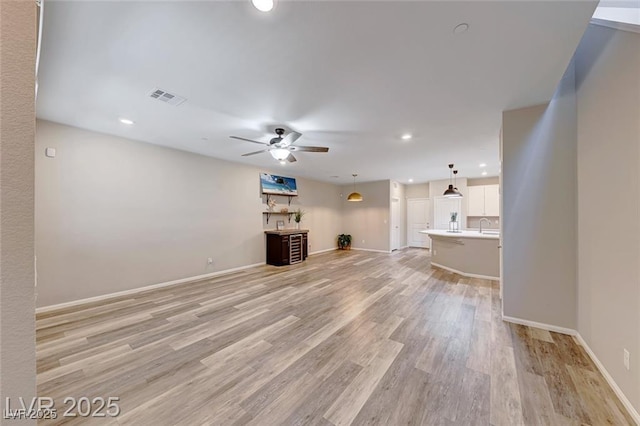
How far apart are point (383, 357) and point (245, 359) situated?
1.39 m

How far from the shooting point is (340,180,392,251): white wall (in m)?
8.63

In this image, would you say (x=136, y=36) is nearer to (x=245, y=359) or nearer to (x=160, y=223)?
(x=245, y=359)

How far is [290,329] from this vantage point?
285 centimetres

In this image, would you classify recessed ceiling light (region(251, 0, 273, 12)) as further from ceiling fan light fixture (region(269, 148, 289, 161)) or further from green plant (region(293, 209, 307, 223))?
green plant (region(293, 209, 307, 223))

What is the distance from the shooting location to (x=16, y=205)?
70 centimetres

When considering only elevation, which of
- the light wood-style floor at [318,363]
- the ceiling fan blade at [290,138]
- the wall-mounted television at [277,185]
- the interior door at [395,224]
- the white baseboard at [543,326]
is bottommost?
the light wood-style floor at [318,363]

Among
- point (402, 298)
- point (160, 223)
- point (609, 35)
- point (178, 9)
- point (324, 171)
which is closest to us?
point (178, 9)

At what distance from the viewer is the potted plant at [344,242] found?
366 inches

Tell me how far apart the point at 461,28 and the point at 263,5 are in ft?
4.83

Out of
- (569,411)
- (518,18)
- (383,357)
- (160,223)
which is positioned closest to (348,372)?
(383,357)

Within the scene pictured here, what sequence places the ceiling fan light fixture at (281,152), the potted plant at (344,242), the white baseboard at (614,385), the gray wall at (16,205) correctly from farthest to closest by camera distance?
the potted plant at (344,242), the ceiling fan light fixture at (281,152), the white baseboard at (614,385), the gray wall at (16,205)

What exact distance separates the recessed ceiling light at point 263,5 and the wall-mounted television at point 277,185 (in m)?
5.14

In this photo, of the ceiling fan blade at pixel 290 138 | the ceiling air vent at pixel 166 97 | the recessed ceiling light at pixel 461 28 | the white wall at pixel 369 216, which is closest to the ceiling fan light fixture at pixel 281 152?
the ceiling fan blade at pixel 290 138

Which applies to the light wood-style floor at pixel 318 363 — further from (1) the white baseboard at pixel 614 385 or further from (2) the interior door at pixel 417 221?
(2) the interior door at pixel 417 221
